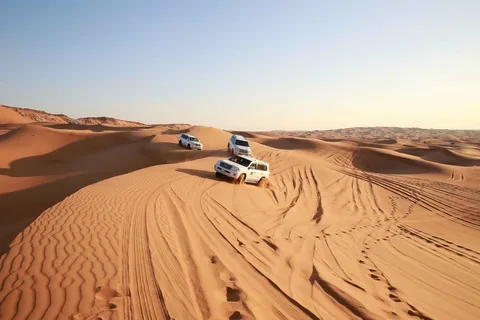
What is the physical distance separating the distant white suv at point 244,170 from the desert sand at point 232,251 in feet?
2.14

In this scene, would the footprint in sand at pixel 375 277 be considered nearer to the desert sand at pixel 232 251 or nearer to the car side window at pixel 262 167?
the desert sand at pixel 232 251

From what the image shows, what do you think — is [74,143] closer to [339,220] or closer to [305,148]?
[305,148]

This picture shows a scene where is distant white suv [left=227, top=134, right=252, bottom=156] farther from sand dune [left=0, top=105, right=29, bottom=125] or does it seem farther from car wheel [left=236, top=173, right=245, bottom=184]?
sand dune [left=0, top=105, right=29, bottom=125]

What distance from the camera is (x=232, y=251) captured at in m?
6.42

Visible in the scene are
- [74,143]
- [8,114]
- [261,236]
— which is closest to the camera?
[261,236]

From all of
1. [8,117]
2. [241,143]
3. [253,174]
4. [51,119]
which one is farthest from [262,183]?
[51,119]

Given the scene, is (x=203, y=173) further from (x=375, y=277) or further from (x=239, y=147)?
(x=375, y=277)

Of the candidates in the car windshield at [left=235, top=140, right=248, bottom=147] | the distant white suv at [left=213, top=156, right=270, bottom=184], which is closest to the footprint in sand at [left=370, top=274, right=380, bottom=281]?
the distant white suv at [left=213, top=156, right=270, bottom=184]

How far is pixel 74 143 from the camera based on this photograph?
35.2 m

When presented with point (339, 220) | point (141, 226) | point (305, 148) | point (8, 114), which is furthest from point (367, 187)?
point (8, 114)

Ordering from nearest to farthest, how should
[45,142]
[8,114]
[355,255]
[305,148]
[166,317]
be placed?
[166,317] → [355,255] → [45,142] → [305,148] → [8,114]

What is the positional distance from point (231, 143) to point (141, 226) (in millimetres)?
17246

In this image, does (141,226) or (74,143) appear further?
(74,143)

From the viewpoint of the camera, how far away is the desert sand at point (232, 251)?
427 centimetres
